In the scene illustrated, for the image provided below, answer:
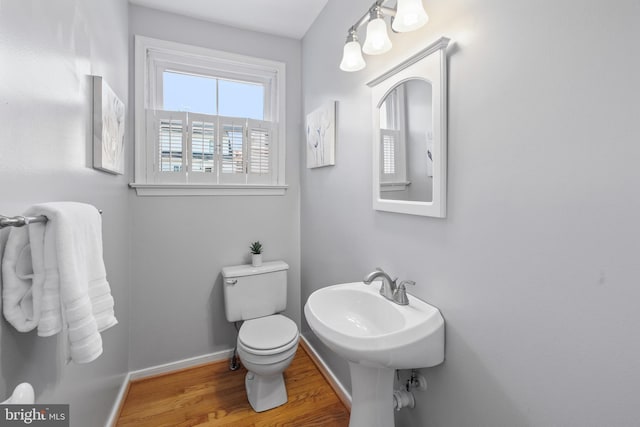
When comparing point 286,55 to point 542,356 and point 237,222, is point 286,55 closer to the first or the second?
point 237,222

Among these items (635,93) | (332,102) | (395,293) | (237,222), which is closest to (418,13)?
(635,93)

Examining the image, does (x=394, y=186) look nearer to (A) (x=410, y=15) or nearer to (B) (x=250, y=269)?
(A) (x=410, y=15)

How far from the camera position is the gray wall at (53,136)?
2.16 ft

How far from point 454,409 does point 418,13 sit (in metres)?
1.38

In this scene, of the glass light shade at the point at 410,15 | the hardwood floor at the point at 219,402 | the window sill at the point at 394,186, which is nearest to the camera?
the glass light shade at the point at 410,15

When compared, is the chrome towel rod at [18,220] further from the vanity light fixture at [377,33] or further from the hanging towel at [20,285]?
the vanity light fixture at [377,33]

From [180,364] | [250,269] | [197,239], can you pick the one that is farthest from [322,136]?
[180,364]

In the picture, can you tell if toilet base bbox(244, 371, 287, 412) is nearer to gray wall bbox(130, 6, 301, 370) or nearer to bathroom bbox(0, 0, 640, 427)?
gray wall bbox(130, 6, 301, 370)

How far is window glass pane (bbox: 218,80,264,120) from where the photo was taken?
219 centimetres

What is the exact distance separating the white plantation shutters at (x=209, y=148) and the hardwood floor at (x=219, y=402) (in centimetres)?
137

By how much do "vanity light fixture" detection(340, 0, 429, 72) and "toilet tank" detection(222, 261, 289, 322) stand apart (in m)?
1.44

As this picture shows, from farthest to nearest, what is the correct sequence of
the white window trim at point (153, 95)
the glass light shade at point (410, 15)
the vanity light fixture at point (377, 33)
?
the white window trim at point (153, 95), the vanity light fixture at point (377, 33), the glass light shade at point (410, 15)

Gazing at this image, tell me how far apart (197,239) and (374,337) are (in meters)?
1.58

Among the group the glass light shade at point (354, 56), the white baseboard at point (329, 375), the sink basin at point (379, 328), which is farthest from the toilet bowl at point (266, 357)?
the glass light shade at point (354, 56)
